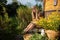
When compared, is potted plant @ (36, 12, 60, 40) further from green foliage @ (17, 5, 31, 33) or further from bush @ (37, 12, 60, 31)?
green foliage @ (17, 5, 31, 33)

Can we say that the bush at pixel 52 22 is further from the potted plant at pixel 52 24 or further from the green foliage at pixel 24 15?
the green foliage at pixel 24 15

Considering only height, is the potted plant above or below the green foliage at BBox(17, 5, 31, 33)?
above

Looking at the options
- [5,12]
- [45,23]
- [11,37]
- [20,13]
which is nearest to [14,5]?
[5,12]

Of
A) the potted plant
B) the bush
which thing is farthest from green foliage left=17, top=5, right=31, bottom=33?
the potted plant

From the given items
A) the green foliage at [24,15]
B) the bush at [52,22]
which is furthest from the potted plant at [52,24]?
the green foliage at [24,15]

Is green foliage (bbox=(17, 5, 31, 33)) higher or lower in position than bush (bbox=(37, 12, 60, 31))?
lower

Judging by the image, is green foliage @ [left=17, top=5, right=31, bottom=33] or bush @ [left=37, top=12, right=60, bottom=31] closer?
bush @ [left=37, top=12, right=60, bottom=31]

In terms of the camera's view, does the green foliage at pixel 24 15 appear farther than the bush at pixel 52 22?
Result: Yes

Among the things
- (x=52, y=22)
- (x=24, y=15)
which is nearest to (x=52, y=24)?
(x=52, y=22)

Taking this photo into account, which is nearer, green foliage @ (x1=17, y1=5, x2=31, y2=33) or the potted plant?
the potted plant

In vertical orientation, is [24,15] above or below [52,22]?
below

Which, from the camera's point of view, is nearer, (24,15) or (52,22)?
(52,22)

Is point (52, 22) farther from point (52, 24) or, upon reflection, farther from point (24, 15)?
point (24, 15)

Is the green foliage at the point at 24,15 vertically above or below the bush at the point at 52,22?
below
